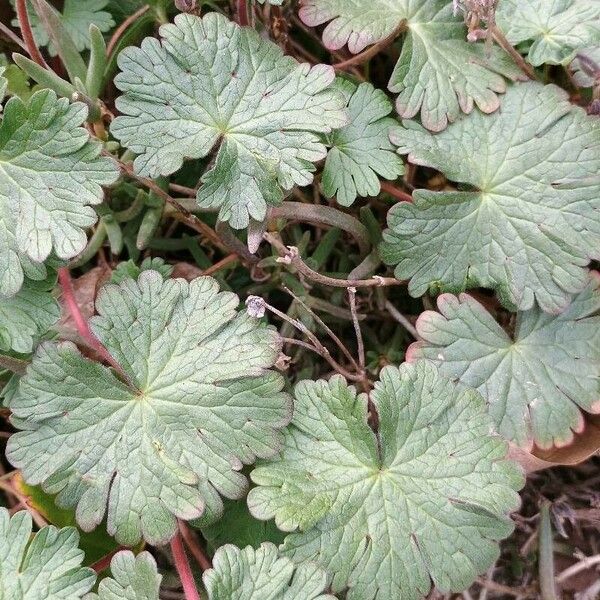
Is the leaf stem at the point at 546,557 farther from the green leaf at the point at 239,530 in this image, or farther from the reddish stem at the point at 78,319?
the reddish stem at the point at 78,319

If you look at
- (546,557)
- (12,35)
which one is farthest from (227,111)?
(546,557)

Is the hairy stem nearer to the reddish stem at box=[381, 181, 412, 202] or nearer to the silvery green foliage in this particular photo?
the reddish stem at box=[381, 181, 412, 202]

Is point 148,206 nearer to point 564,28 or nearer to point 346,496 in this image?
point 346,496

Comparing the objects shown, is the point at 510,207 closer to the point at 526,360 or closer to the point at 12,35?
the point at 526,360

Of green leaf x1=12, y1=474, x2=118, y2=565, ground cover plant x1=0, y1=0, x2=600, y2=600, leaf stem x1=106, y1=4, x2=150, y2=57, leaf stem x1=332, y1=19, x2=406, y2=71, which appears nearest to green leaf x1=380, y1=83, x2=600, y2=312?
ground cover plant x1=0, y1=0, x2=600, y2=600

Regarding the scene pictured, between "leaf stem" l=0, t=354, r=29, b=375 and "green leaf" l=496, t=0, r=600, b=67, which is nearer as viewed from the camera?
"leaf stem" l=0, t=354, r=29, b=375

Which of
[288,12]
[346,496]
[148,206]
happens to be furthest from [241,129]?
[346,496]

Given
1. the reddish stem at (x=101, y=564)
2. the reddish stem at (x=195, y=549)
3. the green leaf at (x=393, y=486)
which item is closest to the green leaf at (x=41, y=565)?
the reddish stem at (x=101, y=564)
